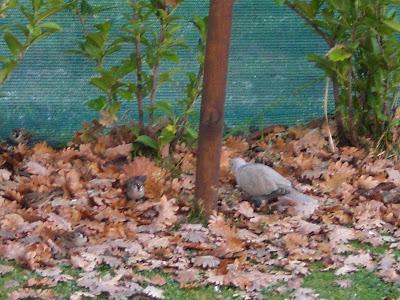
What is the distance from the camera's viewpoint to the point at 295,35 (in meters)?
7.10

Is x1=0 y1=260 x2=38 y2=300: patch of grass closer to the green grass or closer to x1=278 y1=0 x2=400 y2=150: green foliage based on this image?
the green grass

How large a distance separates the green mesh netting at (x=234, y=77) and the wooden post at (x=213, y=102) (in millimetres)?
1525

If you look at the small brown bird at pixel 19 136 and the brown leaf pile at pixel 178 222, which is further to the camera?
the small brown bird at pixel 19 136

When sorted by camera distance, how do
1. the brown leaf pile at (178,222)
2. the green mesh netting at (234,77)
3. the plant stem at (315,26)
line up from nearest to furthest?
the brown leaf pile at (178,222) → the plant stem at (315,26) → the green mesh netting at (234,77)

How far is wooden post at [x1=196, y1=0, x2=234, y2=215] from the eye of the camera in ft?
16.9

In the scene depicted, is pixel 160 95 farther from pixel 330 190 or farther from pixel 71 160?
pixel 330 190

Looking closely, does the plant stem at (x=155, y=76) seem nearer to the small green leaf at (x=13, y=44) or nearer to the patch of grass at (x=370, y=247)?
the small green leaf at (x=13, y=44)

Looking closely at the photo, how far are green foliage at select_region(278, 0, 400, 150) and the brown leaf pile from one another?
227mm

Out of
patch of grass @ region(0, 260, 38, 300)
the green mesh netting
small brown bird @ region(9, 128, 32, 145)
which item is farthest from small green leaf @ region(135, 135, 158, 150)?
patch of grass @ region(0, 260, 38, 300)

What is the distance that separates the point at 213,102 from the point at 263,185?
627mm

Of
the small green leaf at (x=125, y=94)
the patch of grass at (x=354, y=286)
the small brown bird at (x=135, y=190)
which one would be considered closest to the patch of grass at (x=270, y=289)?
the patch of grass at (x=354, y=286)

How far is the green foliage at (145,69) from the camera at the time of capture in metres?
6.11

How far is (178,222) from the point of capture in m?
5.33

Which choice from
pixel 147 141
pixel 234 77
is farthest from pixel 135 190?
pixel 234 77
